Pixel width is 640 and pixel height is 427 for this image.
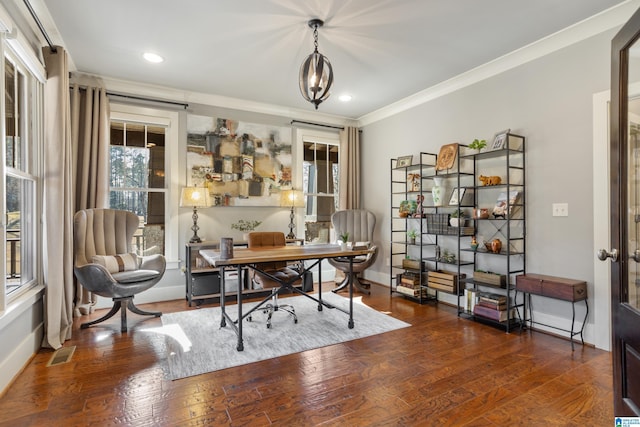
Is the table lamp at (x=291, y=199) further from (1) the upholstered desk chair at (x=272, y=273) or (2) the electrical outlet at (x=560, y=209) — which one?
(2) the electrical outlet at (x=560, y=209)

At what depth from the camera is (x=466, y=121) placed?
394 cm

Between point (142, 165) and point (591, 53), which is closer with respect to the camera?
point (591, 53)

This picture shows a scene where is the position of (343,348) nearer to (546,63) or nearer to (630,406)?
(630,406)

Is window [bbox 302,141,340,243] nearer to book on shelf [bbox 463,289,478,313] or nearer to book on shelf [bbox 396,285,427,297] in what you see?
book on shelf [bbox 396,285,427,297]

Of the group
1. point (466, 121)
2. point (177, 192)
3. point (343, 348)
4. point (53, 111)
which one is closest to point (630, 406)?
point (343, 348)

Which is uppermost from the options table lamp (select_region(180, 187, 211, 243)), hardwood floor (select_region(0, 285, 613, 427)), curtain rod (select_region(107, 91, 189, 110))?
curtain rod (select_region(107, 91, 189, 110))

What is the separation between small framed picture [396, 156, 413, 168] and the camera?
453 cm

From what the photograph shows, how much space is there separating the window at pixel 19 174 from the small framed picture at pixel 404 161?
12.8 feet

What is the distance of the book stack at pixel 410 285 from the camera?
4.23 m

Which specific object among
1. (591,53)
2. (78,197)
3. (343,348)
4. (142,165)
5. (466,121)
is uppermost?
(591,53)

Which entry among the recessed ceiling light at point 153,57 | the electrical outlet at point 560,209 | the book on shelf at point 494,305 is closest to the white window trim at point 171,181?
the recessed ceiling light at point 153,57

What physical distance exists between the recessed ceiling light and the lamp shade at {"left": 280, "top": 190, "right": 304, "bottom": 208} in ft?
7.16

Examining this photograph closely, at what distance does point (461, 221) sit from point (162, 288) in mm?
3672

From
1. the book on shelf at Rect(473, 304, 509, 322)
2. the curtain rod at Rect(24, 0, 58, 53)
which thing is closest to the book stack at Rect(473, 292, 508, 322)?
the book on shelf at Rect(473, 304, 509, 322)
